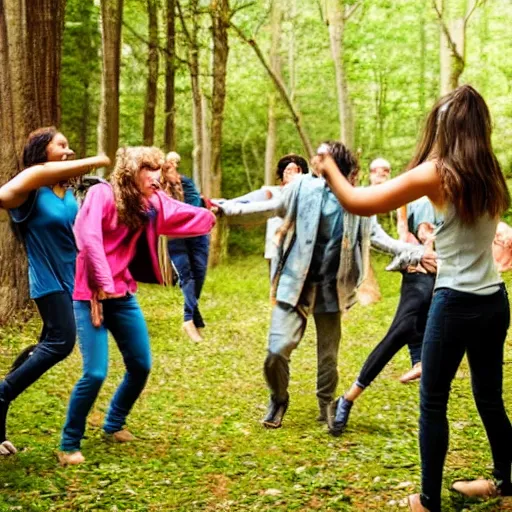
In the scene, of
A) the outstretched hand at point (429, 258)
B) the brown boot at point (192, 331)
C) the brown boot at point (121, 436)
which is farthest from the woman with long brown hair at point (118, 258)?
the brown boot at point (192, 331)

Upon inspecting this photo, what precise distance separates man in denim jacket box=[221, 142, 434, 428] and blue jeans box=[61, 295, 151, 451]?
1106 millimetres

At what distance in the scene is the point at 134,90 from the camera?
32.3 metres

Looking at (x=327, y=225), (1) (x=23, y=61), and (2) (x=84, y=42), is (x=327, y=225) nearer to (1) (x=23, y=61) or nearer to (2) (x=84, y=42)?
(1) (x=23, y=61)

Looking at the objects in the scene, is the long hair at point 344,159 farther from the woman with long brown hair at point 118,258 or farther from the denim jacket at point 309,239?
the woman with long brown hair at point 118,258

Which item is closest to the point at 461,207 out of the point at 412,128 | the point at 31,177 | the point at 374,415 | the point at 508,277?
the point at 31,177

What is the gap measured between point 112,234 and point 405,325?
258 cm

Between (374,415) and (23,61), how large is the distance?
653 centimetres

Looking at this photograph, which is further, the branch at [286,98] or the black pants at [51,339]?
the branch at [286,98]

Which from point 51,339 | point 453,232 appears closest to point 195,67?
point 51,339

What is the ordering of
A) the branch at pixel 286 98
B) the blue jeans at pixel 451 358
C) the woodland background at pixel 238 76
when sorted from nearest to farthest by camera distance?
the blue jeans at pixel 451 358 < the woodland background at pixel 238 76 < the branch at pixel 286 98

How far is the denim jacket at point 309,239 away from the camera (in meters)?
5.96

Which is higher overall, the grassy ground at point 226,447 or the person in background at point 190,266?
the person in background at point 190,266

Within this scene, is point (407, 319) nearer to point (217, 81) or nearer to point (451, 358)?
point (451, 358)

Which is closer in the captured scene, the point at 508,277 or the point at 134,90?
the point at 508,277
